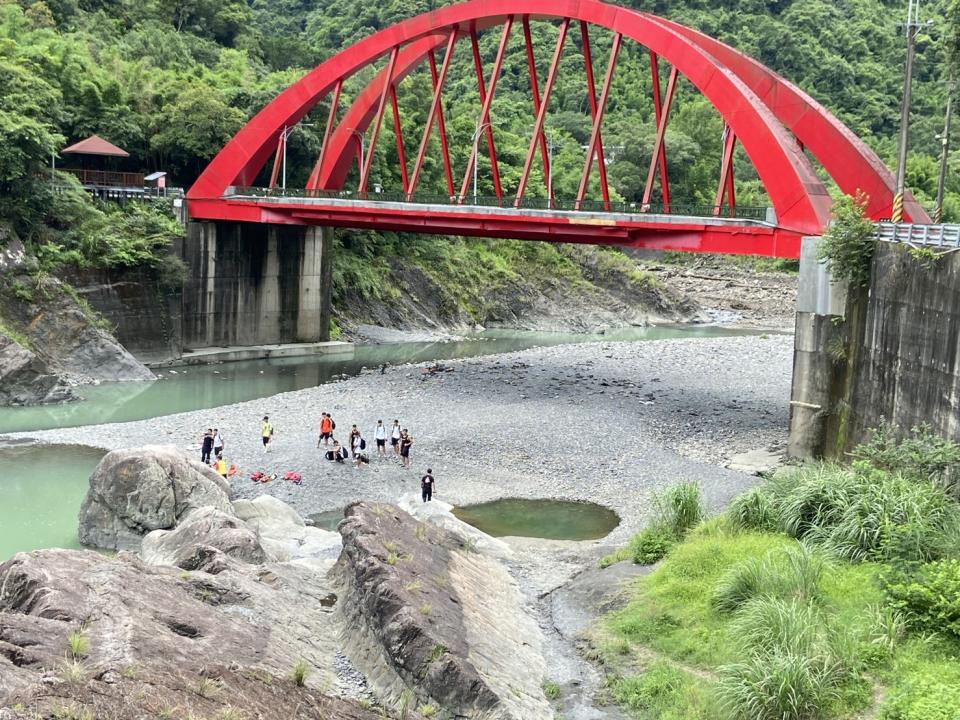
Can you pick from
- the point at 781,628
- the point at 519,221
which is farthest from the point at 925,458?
the point at 519,221

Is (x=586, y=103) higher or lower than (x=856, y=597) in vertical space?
higher

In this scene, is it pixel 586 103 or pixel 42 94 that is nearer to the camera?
pixel 42 94

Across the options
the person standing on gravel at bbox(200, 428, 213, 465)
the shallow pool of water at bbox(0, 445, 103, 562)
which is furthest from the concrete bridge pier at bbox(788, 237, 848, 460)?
the shallow pool of water at bbox(0, 445, 103, 562)

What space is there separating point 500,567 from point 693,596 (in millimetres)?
4403

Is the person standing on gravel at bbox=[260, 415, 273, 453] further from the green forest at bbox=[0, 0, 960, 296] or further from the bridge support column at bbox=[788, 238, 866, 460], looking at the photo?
the green forest at bbox=[0, 0, 960, 296]

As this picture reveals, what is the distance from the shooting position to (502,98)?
101m

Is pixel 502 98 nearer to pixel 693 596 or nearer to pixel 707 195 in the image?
pixel 707 195

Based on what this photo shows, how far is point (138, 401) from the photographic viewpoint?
3900 cm

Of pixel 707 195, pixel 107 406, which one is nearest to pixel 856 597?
pixel 107 406

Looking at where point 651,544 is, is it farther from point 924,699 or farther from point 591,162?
point 591,162

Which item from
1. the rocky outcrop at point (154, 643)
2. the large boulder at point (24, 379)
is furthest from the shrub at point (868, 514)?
the large boulder at point (24, 379)

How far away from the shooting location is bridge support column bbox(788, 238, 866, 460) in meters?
27.5

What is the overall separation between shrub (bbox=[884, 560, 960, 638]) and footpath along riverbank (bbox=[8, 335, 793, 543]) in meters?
8.58

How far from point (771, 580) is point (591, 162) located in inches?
1119
